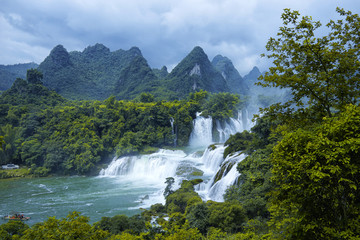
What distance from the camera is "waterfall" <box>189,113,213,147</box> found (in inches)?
1297

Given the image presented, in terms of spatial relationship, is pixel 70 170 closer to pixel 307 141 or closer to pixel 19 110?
pixel 19 110

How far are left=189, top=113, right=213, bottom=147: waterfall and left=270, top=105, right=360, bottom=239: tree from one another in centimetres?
2946

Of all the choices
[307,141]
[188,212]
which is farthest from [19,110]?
[307,141]

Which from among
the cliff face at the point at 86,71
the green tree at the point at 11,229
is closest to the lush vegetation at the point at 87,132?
the green tree at the point at 11,229

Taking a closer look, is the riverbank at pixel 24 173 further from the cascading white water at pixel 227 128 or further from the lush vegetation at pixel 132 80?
the lush vegetation at pixel 132 80

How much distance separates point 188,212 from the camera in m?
9.50

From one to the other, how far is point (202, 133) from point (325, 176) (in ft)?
99.0

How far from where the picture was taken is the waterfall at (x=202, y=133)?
32.9m

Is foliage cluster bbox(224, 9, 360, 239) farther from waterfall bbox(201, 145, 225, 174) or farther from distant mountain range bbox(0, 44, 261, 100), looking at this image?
distant mountain range bbox(0, 44, 261, 100)

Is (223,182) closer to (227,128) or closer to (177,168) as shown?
(177,168)

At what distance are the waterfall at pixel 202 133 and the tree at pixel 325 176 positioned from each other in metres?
29.5

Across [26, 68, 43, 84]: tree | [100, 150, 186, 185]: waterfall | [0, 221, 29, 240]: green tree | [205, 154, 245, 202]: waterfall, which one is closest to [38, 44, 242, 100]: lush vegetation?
[26, 68, 43, 84]: tree

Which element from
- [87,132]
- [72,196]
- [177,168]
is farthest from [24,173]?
[177,168]

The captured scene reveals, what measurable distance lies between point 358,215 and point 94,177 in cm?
2560
